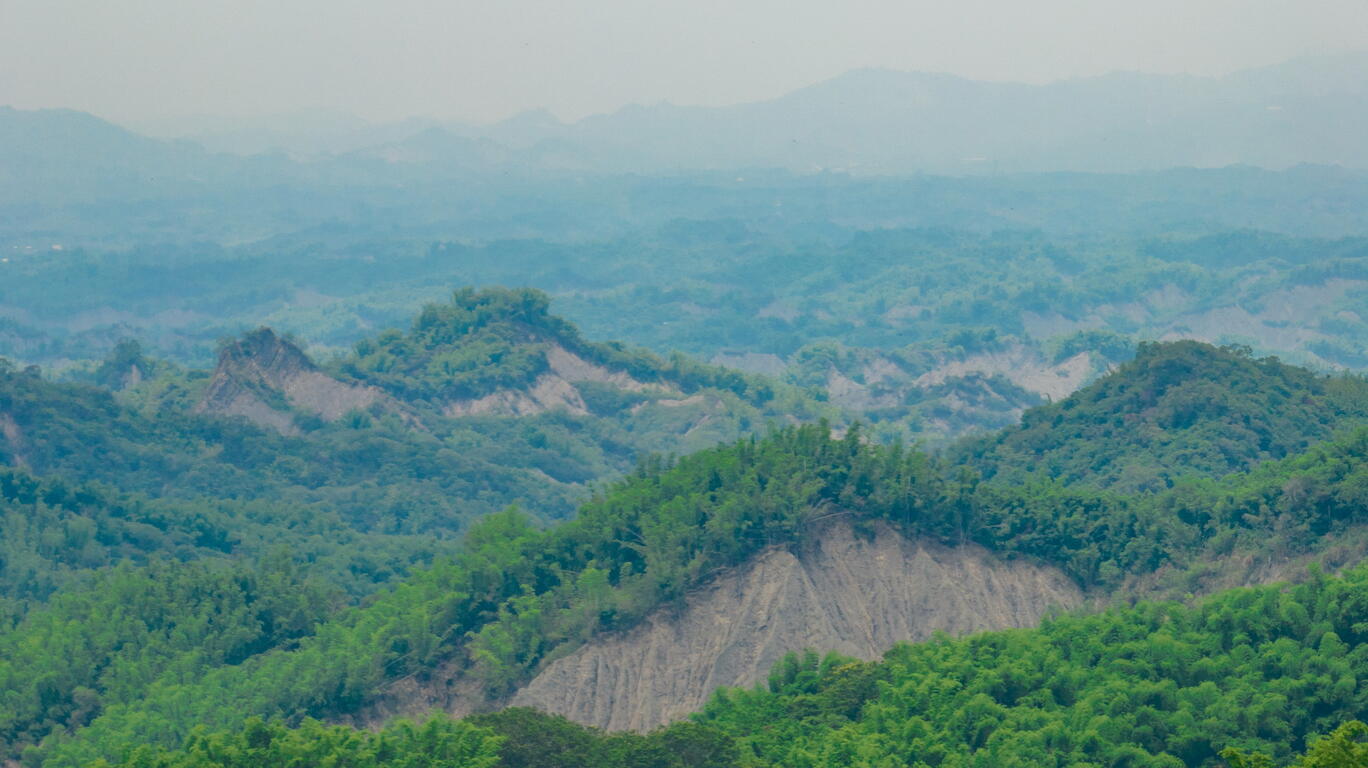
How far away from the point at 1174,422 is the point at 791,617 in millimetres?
34107

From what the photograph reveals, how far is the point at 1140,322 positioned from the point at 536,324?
8223cm

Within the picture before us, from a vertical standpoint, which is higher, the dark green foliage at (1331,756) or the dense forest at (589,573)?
the dark green foliage at (1331,756)

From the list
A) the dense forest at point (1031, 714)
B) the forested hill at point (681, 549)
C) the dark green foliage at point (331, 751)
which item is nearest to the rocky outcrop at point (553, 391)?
the forested hill at point (681, 549)

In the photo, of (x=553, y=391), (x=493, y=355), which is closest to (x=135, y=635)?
(x=553, y=391)

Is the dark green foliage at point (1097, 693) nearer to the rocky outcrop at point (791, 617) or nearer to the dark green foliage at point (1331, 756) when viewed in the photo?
the rocky outcrop at point (791, 617)

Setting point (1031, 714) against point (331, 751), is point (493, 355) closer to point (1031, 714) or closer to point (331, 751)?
point (331, 751)

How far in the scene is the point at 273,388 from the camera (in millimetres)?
115438

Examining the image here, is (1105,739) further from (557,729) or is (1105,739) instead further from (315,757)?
(315,757)

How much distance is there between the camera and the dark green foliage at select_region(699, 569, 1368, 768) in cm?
4400

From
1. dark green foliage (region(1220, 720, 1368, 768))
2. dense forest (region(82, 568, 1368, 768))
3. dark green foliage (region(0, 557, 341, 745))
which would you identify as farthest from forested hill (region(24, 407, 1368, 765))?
dark green foliage (region(1220, 720, 1368, 768))

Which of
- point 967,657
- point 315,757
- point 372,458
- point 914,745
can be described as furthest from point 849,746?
point 372,458

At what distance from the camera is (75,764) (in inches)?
2002

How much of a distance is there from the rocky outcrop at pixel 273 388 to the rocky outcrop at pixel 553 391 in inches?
280

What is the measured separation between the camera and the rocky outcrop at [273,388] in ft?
373
